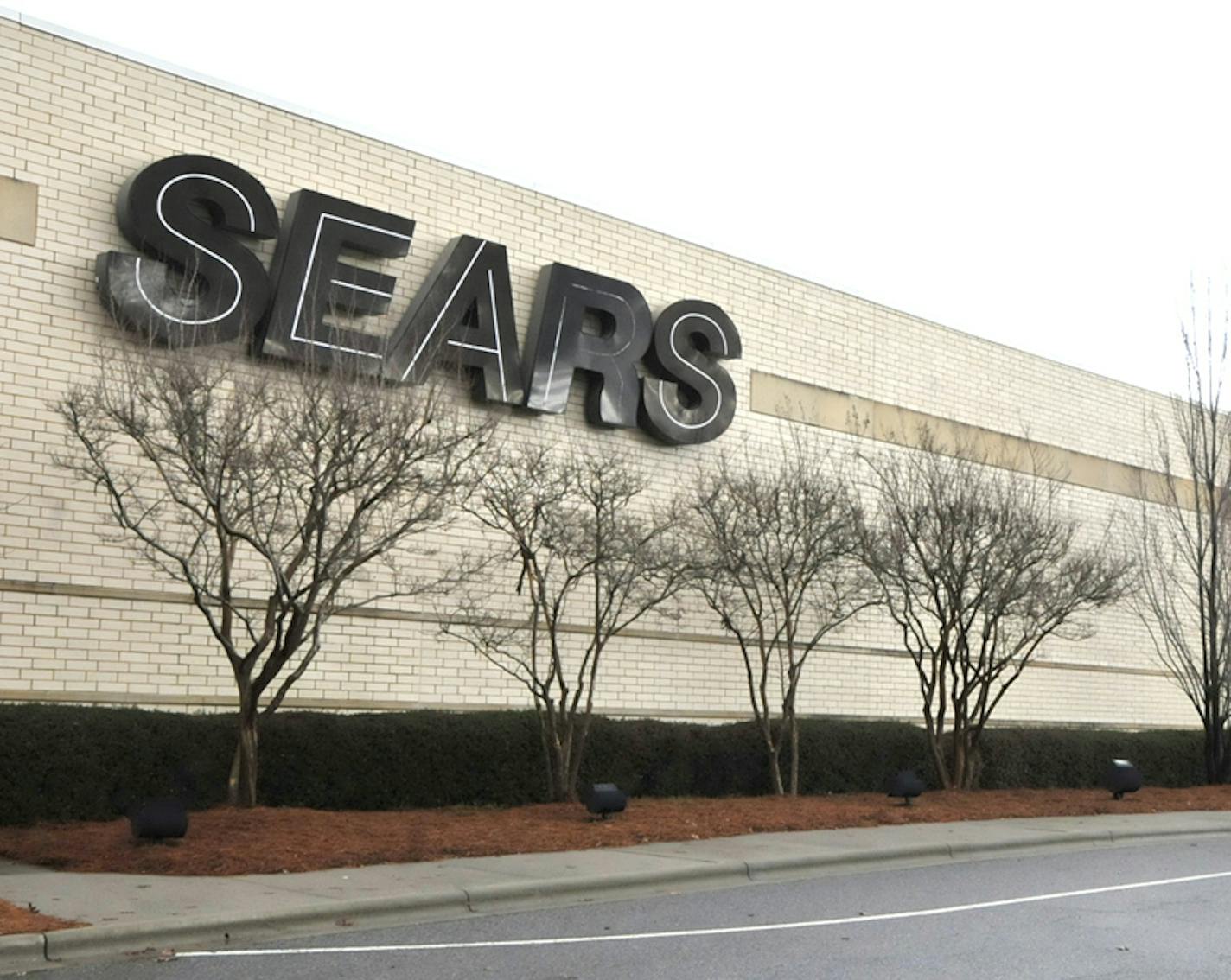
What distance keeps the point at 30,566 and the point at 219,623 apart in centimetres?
245

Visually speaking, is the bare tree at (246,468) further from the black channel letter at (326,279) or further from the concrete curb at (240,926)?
the concrete curb at (240,926)

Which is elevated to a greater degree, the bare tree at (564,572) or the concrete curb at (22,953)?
the bare tree at (564,572)

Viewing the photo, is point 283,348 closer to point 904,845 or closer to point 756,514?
point 756,514

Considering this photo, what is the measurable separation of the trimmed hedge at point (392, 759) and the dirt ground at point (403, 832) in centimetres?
39

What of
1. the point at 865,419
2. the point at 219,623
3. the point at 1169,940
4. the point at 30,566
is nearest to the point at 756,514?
the point at 865,419

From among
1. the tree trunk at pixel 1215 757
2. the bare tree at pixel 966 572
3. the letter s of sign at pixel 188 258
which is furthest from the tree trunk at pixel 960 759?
the letter s of sign at pixel 188 258

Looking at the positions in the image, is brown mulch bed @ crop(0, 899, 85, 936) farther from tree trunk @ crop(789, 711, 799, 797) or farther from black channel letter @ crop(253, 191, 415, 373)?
tree trunk @ crop(789, 711, 799, 797)

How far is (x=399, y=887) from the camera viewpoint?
11.4m

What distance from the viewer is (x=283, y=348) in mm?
17016

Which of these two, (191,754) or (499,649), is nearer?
(191,754)

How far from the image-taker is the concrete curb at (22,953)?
8.68m

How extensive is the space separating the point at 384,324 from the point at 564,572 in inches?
159

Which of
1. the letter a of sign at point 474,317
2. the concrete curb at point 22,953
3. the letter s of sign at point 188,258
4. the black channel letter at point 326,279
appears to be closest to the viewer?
the concrete curb at point 22,953

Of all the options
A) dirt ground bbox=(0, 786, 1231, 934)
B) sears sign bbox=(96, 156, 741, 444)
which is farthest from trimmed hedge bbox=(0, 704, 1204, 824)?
sears sign bbox=(96, 156, 741, 444)
